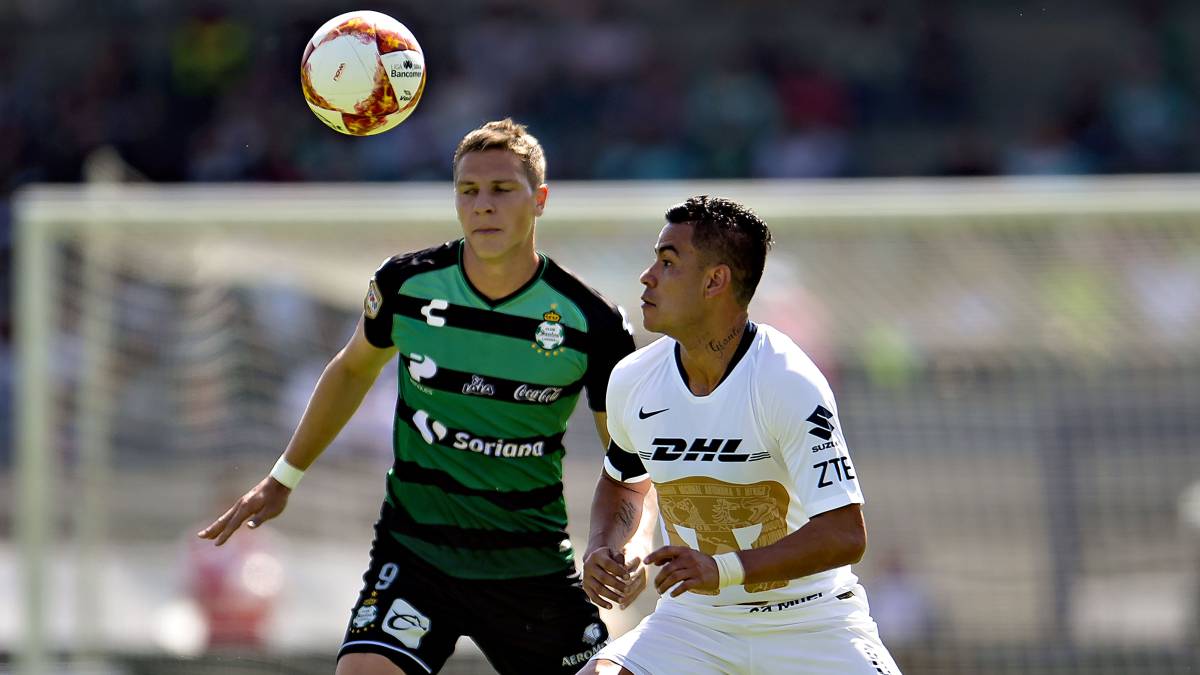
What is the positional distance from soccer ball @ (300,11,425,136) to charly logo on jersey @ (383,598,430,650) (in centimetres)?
169

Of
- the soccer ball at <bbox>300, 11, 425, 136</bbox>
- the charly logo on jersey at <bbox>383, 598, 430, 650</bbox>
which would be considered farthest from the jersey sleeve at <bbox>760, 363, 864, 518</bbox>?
the soccer ball at <bbox>300, 11, 425, 136</bbox>

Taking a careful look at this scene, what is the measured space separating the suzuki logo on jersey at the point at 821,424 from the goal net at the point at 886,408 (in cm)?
469

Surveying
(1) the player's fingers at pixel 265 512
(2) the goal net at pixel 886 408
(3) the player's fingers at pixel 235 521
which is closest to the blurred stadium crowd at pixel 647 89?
(2) the goal net at pixel 886 408

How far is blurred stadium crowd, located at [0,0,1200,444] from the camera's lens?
63.1 ft

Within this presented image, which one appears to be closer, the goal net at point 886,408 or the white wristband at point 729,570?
the white wristband at point 729,570

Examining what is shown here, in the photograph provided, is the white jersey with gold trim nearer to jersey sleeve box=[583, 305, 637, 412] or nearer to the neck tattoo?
the neck tattoo

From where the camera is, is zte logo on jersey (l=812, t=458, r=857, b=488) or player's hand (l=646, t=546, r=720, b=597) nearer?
player's hand (l=646, t=546, r=720, b=597)

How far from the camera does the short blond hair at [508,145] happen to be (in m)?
5.57

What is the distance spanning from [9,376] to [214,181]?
14.4ft

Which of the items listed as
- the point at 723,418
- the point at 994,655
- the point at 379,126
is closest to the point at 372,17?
the point at 379,126

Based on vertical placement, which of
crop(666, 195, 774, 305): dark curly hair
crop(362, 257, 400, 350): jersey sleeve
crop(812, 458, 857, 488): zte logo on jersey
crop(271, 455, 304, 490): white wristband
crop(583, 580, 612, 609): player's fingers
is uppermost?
crop(666, 195, 774, 305): dark curly hair

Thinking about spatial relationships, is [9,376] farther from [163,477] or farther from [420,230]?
[420,230]

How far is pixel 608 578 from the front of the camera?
15.4ft

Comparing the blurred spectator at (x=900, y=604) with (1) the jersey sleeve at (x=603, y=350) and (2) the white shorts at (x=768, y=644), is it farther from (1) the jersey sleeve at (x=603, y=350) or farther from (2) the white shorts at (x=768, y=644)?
(2) the white shorts at (x=768, y=644)
